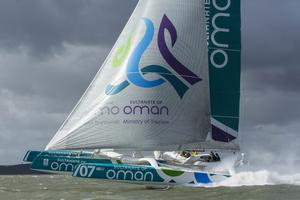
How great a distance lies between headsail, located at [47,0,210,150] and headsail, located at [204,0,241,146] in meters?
2.47

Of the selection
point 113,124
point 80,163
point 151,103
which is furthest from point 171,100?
point 80,163

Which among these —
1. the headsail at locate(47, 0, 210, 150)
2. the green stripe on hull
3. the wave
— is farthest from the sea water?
the headsail at locate(47, 0, 210, 150)

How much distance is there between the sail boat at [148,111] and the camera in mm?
24938

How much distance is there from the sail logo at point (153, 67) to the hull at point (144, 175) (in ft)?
9.28

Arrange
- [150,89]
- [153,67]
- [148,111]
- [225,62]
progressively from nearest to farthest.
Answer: [148,111], [150,89], [153,67], [225,62]

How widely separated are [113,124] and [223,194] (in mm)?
4716

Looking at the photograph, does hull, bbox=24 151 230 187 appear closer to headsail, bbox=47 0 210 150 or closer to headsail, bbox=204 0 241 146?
headsail, bbox=47 0 210 150

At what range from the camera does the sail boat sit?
2494cm

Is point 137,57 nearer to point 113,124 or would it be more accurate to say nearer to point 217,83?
point 113,124

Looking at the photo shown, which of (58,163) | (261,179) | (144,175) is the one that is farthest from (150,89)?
(261,179)

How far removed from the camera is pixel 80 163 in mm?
25469

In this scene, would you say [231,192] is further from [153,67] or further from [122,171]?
[153,67]

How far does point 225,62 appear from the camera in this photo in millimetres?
29594

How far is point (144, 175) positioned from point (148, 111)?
7.80 ft
